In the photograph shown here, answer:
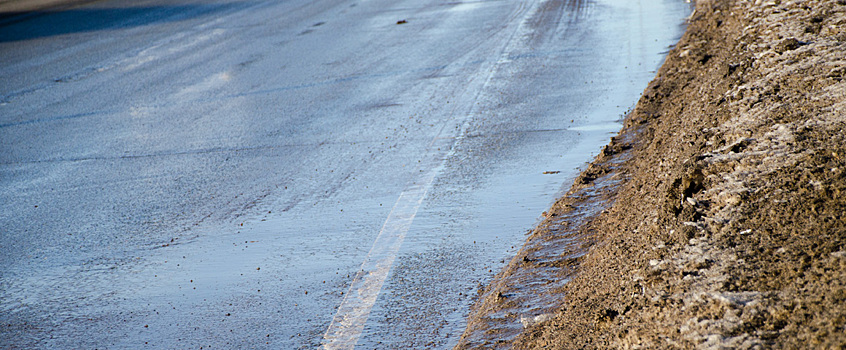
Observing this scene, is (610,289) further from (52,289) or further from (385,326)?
(52,289)

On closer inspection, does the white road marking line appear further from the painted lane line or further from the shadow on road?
the shadow on road

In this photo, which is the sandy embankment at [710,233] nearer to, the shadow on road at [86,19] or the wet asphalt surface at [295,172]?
the wet asphalt surface at [295,172]

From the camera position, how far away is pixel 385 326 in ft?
12.5

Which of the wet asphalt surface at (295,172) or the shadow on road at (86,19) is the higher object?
the shadow on road at (86,19)

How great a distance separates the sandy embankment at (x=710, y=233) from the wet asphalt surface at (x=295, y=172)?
0.35 metres

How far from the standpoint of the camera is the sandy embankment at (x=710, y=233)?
9.33ft

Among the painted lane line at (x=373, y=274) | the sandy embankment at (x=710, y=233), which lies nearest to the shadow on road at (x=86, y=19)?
the painted lane line at (x=373, y=274)

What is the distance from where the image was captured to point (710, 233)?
3.55m

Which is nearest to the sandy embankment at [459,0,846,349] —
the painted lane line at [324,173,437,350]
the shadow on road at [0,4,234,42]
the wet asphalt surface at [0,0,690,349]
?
A: the wet asphalt surface at [0,0,690,349]

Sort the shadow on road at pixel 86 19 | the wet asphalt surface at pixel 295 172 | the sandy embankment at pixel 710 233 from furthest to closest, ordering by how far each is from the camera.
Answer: the shadow on road at pixel 86 19, the wet asphalt surface at pixel 295 172, the sandy embankment at pixel 710 233

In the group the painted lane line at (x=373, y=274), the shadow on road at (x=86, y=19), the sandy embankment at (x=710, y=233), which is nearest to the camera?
the sandy embankment at (x=710, y=233)

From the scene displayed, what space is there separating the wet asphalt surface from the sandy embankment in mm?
347

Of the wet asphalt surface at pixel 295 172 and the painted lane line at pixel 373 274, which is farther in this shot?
the wet asphalt surface at pixel 295 172

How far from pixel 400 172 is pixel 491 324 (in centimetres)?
260
